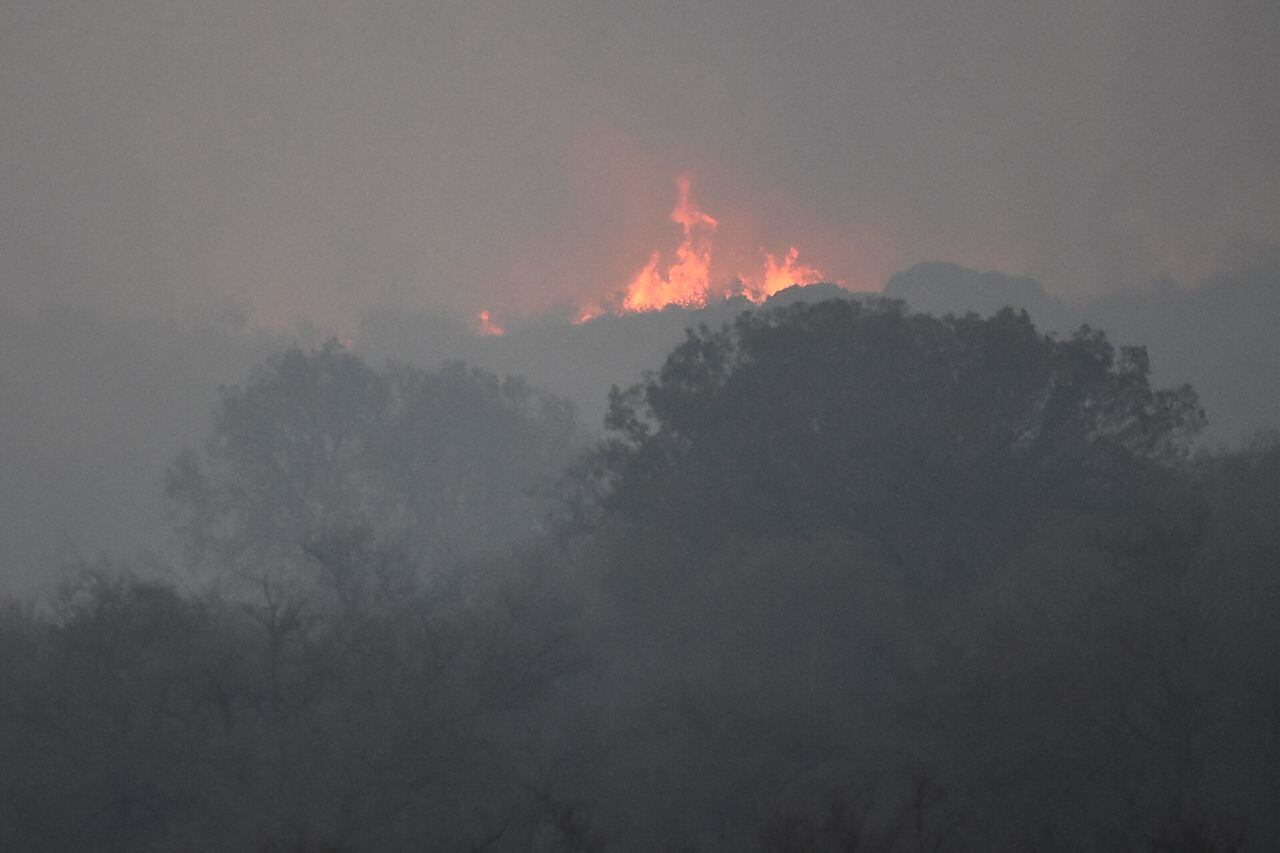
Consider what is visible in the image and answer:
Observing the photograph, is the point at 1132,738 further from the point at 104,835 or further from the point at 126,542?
the point at 126,542

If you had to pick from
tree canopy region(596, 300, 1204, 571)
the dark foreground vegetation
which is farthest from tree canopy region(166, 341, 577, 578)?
tree canopy region(596, 300, 1204, 571)

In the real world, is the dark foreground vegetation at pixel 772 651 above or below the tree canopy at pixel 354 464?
below

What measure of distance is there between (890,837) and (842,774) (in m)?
5.18

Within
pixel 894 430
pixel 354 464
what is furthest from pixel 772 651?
pixel 354 464

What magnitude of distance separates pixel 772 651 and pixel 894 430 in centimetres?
801

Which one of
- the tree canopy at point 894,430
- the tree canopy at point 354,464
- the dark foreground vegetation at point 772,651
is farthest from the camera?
the tree canopy at point 354,464

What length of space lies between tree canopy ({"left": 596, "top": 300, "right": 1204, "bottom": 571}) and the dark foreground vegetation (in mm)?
91

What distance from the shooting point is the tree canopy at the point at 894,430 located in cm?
3256

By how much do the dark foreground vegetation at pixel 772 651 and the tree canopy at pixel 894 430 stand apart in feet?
0.30

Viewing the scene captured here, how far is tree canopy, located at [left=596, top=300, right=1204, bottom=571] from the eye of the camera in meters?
32.6

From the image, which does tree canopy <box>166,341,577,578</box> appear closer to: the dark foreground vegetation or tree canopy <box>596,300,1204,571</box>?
the dark foreground vegetation

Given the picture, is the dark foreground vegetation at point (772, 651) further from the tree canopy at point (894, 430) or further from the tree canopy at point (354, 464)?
the tree canopy at point (354, 464)

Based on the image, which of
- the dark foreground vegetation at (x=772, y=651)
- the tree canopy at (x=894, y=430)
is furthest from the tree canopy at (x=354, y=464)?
the tree canopy at (x=894, y=430)

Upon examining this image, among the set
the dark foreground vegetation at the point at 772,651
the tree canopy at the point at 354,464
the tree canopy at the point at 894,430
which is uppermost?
the tree canopy at the point at 354,464
